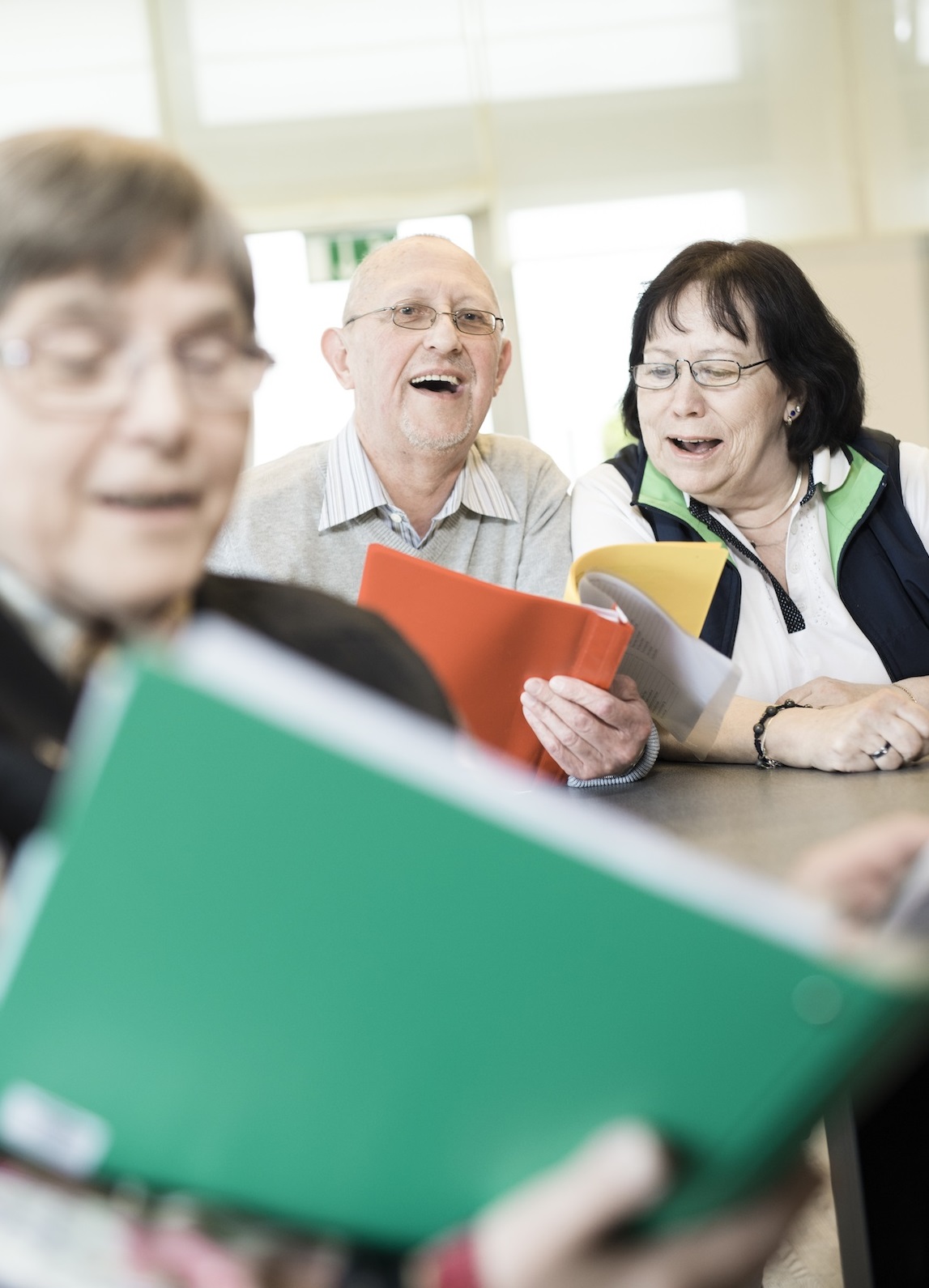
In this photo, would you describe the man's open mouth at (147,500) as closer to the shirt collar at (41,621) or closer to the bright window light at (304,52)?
the shirt collar at (41,621)

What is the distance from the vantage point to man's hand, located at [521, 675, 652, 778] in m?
1.54

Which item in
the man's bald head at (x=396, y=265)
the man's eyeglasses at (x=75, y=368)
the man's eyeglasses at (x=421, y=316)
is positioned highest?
the man's bald head at (x=396, y=265)

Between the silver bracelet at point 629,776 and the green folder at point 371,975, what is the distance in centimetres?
108

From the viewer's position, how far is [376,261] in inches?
89.3

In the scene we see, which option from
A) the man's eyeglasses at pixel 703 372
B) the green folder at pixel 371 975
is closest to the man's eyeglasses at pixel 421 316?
the man's eyeglasses at pixel 703 372

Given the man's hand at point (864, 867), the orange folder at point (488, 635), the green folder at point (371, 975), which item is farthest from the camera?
the orange folder at point (488, 635)

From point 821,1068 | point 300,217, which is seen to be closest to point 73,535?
point 821,1068

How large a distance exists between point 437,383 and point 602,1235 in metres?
1.88

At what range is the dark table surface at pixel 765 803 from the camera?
1195mm

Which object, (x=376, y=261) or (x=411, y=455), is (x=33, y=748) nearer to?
(x=411, y=455)

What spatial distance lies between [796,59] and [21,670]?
5.15 meters

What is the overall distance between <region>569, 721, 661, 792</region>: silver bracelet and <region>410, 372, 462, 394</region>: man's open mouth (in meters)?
0.80

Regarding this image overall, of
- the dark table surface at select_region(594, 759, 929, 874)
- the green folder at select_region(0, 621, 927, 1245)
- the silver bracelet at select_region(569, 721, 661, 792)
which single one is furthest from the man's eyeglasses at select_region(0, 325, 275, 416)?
the silver bracelet at select_region(569, 721, 661, 792)

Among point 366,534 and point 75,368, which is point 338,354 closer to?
point 366,534
